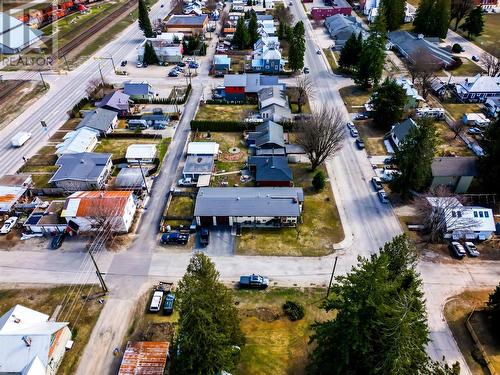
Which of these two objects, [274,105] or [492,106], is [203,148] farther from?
[492,106]

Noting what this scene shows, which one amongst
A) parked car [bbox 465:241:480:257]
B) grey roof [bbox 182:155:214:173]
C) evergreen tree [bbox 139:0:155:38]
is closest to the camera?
parked car [bbox 465:241:480:257]

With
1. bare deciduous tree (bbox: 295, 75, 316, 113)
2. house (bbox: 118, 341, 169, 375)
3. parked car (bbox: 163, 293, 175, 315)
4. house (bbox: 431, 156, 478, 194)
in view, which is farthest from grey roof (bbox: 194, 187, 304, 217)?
bare deciduous tree (bbox: 295, 75, 316, 113)

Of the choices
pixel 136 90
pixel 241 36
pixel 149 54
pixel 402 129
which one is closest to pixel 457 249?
pixel 402 129

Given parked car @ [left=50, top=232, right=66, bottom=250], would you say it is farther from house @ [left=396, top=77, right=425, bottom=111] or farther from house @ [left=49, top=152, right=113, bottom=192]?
house @ [left=396, top=77, right=425, bottom=111]

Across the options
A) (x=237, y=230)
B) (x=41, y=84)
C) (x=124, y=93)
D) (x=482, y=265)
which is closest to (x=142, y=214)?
(x=237, y=230)

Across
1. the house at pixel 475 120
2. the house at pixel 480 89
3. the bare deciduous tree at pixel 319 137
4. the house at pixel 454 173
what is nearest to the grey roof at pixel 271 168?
the bare deciduous tree at pixel 319 137

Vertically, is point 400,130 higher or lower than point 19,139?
higher
